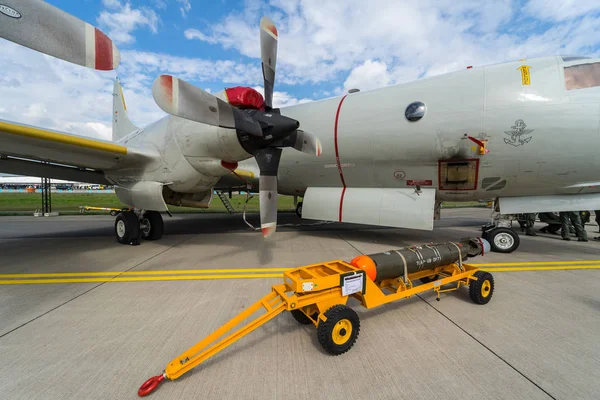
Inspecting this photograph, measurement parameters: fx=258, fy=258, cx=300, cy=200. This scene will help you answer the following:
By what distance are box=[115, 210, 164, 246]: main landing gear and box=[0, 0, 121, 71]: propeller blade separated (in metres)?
6.07

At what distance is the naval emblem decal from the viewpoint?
17.4ft

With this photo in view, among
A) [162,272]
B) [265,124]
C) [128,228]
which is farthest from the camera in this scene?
[128,228]

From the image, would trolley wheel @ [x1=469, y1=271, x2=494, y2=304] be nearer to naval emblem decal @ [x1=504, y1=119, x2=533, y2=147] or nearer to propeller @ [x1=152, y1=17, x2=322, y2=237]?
propeller @ [x1=152, y1=17, x2=322, y2=237]

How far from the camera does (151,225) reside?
765 centimetres

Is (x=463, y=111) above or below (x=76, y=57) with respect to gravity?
above

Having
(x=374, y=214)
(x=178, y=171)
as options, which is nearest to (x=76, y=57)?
(x=178, y=171)

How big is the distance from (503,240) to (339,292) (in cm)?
597

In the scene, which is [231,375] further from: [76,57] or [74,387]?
[76,57]

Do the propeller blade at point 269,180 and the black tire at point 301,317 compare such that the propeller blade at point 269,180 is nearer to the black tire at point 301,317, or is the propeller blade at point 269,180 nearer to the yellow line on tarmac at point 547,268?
the black tire at point 301,317

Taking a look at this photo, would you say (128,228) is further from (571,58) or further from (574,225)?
(574,225)

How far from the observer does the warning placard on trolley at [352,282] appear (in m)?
2.53

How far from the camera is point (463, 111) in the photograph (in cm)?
566

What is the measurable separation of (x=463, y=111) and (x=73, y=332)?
7.50 m

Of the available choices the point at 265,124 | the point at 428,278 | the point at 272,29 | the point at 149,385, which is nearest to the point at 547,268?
the point at 428,278
